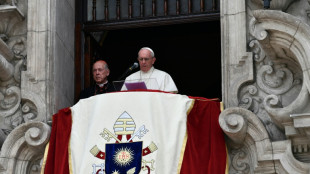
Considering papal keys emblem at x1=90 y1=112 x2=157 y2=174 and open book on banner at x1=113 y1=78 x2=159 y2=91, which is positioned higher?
open book on banner at x1=113 y1=78 x2=159 y2=91

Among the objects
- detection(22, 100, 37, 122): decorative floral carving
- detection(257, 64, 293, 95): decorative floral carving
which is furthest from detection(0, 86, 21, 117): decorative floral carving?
detection(257, 64, 293, 95): decorative floral carving

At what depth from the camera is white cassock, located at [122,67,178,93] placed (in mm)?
14555

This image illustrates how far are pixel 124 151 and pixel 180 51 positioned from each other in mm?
6881

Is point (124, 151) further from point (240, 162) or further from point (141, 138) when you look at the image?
point (240, 162)

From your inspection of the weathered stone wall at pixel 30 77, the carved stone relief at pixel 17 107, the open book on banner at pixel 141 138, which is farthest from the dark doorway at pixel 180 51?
the open book on banner at pixel 141 138

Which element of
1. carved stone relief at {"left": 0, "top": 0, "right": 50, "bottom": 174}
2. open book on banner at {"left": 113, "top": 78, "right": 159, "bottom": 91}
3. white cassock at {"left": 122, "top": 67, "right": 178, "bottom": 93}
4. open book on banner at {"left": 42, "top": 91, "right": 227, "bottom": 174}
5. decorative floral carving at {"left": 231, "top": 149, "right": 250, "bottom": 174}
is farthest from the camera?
white cassock at {"left": 122, "top": 67, "right": 178, "bottom": 93}

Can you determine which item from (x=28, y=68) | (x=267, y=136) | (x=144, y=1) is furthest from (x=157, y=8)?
(x=267, y=136)

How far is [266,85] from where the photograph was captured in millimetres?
14086

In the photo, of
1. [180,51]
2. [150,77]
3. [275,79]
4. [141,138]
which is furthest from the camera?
[180,51]

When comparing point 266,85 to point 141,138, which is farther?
point 266,85

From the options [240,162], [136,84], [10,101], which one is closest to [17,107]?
[10,101]

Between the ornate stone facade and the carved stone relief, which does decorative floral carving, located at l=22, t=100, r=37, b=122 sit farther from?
the ornate stone facade

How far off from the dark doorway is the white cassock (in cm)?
232

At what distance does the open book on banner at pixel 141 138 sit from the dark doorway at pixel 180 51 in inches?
128
